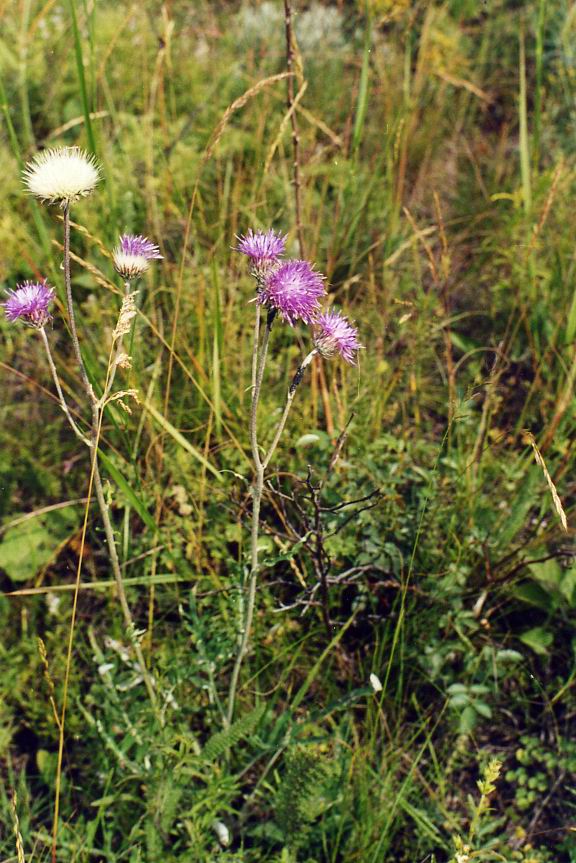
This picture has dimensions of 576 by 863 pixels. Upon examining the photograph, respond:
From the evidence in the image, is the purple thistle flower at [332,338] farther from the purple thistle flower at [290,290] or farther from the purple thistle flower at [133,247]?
the purple thistle flower at [133,247]

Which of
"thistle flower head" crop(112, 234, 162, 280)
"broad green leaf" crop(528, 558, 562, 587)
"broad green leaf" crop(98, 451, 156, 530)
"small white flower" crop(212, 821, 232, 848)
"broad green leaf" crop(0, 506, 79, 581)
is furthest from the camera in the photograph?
"broad green leaf" crop(0, 506, 79, 581)

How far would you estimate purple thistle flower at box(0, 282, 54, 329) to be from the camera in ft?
3.74

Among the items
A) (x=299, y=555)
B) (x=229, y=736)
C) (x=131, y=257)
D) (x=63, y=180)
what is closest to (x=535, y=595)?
(x=299, y=555)

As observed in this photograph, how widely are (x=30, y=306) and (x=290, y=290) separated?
39 centimetres

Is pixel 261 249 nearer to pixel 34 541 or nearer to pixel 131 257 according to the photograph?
pixel 131 257

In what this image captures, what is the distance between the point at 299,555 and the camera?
1809 millimetres

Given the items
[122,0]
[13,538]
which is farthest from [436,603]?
[122,0]

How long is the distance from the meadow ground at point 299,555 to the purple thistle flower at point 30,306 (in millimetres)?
201

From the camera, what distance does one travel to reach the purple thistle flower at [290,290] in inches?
43.9

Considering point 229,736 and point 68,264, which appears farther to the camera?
point 229,736

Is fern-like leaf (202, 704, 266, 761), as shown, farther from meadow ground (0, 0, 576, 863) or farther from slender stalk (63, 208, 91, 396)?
slender stalk (63, 208, 91, 396)

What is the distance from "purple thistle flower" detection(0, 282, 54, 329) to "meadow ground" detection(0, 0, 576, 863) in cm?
20

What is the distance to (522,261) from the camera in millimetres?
2402

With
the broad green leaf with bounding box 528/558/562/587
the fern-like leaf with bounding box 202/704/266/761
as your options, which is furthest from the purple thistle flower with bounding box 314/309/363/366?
the broad green leaf with bounding box 528/558/562/587
